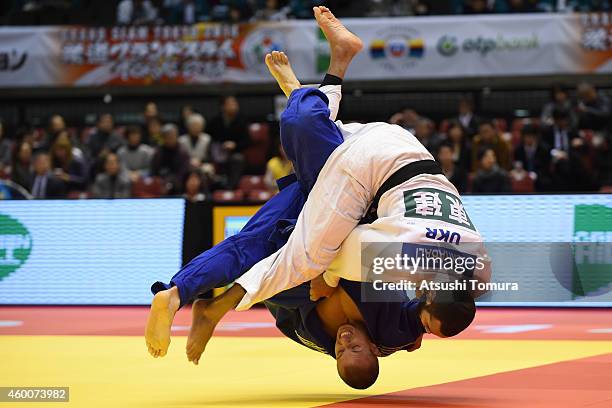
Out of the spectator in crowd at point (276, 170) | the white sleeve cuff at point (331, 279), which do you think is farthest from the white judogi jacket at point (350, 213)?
the spectator in crowd at point (276, 170)

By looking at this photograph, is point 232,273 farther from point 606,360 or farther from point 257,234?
point 606,360

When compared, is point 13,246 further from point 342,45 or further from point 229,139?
point 342,45

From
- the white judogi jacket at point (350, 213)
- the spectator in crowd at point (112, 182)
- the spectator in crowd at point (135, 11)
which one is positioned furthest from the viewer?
the spectator in crowd at point (135, 11)

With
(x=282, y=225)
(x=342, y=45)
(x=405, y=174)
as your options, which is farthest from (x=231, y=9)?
(x=405, y=174)

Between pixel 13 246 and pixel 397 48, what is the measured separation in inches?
292

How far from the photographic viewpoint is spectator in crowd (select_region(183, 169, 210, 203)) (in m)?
13.0

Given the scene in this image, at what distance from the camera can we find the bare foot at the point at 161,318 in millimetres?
4871

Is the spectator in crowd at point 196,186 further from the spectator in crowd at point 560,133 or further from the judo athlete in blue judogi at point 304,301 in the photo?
the judo athlete in blue judogi at point 304,301

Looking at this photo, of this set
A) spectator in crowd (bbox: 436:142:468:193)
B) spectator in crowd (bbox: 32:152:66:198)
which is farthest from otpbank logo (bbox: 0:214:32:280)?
spectator in crowd (bbox: 436:142:468:193)

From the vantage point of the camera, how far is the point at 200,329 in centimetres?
520

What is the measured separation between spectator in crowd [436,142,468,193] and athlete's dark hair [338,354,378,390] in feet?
24.2

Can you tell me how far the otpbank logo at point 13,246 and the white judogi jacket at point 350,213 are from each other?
20.7 feet

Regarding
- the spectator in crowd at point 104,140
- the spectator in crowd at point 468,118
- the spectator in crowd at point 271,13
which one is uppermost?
the spectator in crowd at point 271,13

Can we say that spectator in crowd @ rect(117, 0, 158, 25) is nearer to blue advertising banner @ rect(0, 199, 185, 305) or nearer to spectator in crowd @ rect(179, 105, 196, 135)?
spectator in crowd @ rect(179, 105, 196, 135)
